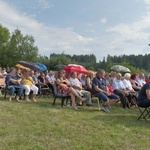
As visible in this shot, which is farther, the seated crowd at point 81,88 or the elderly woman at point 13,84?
the elderly woman at point 13,84

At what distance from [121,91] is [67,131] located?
5.15 m

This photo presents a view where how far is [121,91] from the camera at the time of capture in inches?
391

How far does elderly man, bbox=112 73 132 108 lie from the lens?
32.0 ft

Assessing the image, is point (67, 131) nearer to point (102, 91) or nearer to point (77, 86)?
point (102, 91)

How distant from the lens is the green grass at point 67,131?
4402 mm

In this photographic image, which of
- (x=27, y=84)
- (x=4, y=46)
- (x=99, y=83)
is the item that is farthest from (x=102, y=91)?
(x=4, y=46)

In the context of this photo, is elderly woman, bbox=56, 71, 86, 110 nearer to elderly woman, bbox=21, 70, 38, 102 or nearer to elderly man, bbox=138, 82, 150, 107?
elderly woman, bbox=21, 70, 38, 102

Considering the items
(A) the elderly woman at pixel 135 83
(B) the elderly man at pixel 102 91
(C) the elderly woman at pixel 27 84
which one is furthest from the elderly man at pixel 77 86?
(A) the elderly woman at pixel 135 83

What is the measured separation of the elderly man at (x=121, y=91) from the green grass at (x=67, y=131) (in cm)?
256

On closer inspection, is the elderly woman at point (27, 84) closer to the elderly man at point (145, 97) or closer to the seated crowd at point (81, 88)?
the seated crowd at point (81, 88)

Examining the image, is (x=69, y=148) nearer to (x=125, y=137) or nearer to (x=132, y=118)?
(x=125, y=137)

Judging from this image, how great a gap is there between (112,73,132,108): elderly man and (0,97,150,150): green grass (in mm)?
2557

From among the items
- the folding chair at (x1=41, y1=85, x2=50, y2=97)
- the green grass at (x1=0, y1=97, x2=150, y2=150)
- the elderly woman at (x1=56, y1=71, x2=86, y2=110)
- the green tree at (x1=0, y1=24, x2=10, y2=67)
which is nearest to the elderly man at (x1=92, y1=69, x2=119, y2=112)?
the elderly woman at (x1=56, y1=71, x2=86, y2=110)

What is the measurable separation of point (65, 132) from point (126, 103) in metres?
5.15
